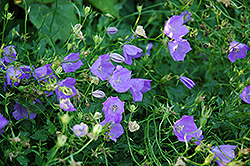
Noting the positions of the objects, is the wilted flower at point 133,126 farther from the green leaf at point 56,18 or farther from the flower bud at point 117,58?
the green leaf at point 56,18

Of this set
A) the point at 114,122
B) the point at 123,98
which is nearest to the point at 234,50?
the point at 123,98

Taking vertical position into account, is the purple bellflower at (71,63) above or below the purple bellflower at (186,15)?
below

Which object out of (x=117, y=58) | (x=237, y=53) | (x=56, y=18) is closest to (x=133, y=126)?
(x=117, y=58)

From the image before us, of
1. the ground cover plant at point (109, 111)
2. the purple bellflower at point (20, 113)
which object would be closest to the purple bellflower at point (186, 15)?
the ground cover plant at point (109, 111)

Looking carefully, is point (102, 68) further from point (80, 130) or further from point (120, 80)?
point (80, 130)

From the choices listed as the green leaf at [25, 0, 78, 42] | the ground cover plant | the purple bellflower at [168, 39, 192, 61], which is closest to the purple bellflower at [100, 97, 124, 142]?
the ground cover plant

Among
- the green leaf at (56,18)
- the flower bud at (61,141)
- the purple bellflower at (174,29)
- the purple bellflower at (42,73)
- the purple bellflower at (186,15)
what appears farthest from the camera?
the green leaf at (56,18)
